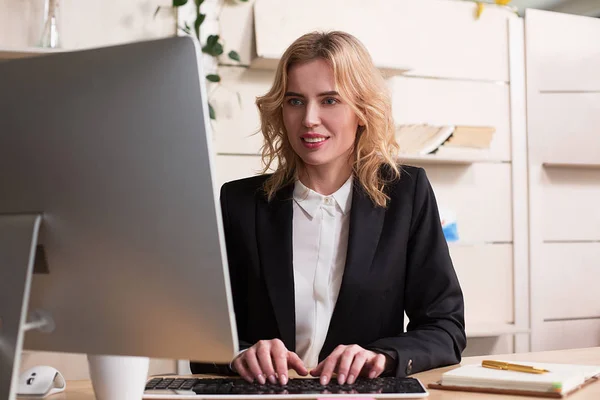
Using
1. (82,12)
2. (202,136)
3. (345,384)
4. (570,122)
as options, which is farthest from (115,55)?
(570,122)

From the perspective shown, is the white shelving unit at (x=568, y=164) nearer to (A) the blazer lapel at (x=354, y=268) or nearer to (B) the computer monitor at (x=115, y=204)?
(A) the blazer lapel at (x=354, y=268)

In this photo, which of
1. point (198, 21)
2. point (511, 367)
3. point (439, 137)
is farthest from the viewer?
point (439, 137)

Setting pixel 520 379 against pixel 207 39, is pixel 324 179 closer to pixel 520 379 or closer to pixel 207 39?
pixel 520 379

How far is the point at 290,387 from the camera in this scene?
129 cm

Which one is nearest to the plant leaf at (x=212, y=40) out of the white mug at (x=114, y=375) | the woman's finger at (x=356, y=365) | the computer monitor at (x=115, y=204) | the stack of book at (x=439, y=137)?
the stack of book at (x=439, y=137)

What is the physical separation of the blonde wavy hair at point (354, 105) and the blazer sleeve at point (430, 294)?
0.10 metres

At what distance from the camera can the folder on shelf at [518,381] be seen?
1.28 m

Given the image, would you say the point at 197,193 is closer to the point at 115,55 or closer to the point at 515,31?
the point at 115,55

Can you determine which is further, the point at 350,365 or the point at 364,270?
the point at 364,270

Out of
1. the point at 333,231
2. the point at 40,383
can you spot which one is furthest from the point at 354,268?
the point at 40,383

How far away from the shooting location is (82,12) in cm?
296

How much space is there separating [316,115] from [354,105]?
Answer: 4.4 inches

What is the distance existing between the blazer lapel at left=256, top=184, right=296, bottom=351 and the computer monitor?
891 millimetres

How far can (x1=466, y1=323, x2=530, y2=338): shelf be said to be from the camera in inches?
129
